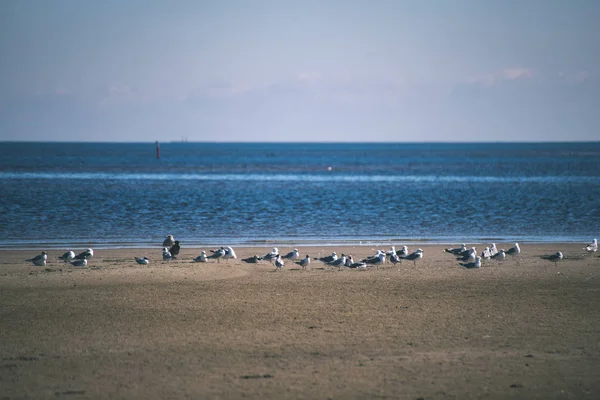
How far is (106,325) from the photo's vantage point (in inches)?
516

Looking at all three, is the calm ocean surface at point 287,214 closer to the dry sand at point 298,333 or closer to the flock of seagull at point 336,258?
the flock of seagull at point 336,258

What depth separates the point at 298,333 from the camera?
41.1 feet

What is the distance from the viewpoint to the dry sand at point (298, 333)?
389 inches

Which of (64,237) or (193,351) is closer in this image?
(193,351)

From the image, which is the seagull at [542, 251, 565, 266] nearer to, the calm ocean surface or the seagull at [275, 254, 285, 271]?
the calm ocean surface

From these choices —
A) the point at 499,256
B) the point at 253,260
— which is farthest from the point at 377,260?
the point at 499,256

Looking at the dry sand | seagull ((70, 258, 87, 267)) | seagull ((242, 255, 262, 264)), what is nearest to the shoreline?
seagull ((242, 255, 262, 264))

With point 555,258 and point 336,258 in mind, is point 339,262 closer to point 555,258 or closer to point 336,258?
point 336,258

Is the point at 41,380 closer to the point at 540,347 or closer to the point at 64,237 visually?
the point at 540,347

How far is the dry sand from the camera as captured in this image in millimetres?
9875

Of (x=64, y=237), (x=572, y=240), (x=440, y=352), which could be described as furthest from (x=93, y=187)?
(x=440, y=352)

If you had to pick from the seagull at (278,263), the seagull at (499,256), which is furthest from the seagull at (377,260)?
the seagull at (499,256)

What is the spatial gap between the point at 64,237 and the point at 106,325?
17451 mm

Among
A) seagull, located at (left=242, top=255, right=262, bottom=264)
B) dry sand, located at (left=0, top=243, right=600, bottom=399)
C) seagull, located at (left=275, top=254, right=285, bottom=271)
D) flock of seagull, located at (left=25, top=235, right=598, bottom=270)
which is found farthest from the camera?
seagull, located at (left=242, top=255, right=262, bottom=264)
